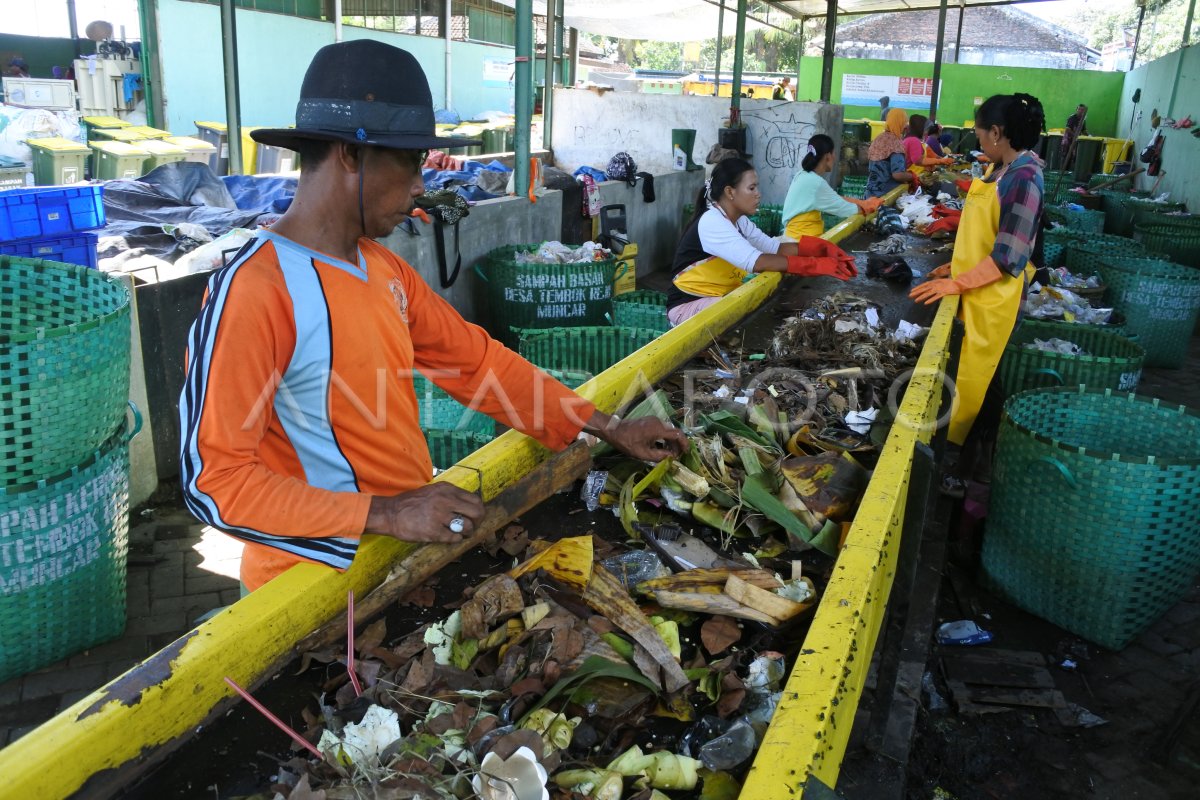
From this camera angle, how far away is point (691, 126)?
1230 cm

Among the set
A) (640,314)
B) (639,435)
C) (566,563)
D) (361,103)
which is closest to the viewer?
(361,103)

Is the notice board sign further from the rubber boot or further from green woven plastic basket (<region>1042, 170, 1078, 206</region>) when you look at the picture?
the rubber boot

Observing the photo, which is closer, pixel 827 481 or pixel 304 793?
pixel 304 793

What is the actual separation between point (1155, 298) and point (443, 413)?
5.47 meters

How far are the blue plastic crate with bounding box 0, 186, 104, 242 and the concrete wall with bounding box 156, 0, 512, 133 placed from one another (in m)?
9.92

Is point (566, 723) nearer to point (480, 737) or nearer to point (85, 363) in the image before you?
point (480, 737)

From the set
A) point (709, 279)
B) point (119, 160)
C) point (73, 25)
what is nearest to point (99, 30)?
point (73, 25)

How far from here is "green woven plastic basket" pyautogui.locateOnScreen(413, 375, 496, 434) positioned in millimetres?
4270

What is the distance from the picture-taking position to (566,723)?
1.41 metres

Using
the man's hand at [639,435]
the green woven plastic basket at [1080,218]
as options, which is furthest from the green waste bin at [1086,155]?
the man's hand at [639,435]

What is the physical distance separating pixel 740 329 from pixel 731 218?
101 cm

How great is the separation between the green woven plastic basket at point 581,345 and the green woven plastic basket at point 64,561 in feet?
6.63

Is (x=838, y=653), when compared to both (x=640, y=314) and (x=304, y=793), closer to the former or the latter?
(x=304, y=793)

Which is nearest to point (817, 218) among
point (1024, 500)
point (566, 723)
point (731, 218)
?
point (731, 218)
